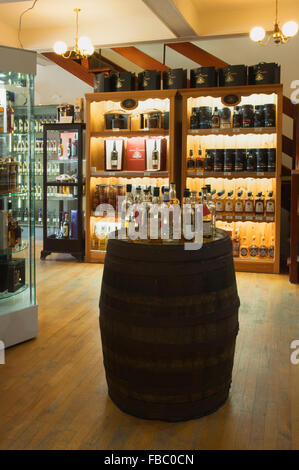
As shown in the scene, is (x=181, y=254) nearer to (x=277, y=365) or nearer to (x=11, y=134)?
(x=277, y=365)

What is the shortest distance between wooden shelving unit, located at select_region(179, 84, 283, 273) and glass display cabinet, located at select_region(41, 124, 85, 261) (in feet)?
4.81

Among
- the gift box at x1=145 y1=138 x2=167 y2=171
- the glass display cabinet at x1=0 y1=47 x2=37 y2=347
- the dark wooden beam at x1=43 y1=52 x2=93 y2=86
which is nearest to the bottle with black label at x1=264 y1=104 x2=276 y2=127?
the gift box at x1=145 y1=138 x2=167 y2=171

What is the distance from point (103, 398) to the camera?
8.77 ft

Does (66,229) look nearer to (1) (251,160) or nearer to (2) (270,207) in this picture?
(1) (251,160)

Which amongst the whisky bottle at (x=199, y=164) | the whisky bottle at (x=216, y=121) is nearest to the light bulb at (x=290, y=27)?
the whisky bottle at (x=216, y=121)

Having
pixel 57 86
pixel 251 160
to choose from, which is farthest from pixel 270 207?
pixel 57 86

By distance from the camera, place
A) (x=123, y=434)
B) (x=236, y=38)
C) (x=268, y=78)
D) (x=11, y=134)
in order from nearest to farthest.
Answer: (x=123, y=434)
(x=11, y=134)
(x=268, y=78)
(x=236, y=38)

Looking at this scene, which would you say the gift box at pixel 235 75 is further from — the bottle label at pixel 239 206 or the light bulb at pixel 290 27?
the bottle label at pixel 239 206

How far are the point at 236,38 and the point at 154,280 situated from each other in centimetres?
596

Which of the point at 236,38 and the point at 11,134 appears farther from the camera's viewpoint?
the point at 236,38

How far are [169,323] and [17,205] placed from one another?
178 centimetres

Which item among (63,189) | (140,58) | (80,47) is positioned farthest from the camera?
(140,58)

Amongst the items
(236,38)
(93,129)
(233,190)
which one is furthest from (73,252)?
(236,38)

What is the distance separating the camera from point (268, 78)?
5992 millimetres
